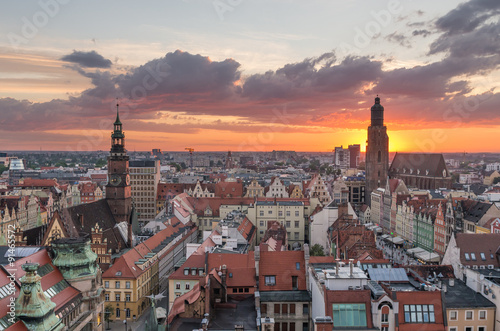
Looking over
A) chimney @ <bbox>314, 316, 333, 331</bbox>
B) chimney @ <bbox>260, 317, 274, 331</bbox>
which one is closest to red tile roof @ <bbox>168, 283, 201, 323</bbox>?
chimney @ <bbox>260, 317, 274, 331</bbox>

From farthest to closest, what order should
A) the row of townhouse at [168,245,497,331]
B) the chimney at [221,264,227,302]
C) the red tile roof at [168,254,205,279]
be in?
the red tile roof at [168,254,205,279] < the chimney at [221,264,227,302] < the row of townhouse at [168,245,497,331]

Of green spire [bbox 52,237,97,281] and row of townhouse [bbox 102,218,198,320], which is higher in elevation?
green spire [bbox 52,237,97,281]

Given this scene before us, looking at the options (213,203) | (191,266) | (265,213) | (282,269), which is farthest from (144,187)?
(282,269)

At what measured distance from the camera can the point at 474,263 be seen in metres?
63.8

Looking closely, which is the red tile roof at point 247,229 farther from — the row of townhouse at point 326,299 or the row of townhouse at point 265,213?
the row of townhouse at point 326,299

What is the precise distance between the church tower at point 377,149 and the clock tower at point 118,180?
301 feet

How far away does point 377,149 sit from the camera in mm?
158875

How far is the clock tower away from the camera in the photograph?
8975cm

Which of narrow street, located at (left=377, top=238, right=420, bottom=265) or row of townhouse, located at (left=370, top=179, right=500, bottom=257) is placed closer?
row of townhouse, located at (left=370, top=179, right=500, bottom=257)

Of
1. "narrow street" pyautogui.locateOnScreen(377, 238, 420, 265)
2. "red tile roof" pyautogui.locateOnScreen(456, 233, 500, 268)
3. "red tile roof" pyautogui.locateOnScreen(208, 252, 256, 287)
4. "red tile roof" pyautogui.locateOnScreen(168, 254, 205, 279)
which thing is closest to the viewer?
"red tile roof" pyautogui.locateOnScreen(208, 252, 256, 287)

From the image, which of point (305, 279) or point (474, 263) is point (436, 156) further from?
point (305, 279)

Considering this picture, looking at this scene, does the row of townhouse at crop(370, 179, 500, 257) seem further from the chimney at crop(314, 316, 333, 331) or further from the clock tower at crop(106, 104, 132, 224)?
the clock tower at crop(106, 104, 132, 224)

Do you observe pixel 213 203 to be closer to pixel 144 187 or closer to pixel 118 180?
pixel 118 180

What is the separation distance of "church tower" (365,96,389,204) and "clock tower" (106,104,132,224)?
91666 mm
